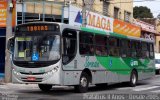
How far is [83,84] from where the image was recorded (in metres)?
18.0

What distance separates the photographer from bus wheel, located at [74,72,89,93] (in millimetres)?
17656

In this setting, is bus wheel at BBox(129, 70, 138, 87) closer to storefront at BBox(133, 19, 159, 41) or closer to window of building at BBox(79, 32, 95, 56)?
window of building at BBox(79, 32, 95, 56)

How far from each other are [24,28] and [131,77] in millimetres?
7936

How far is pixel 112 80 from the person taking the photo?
20562 mm

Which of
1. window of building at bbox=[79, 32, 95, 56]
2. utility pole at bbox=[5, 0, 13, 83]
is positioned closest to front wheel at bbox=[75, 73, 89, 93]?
window of building at bbox=[79, 32, 95, 56]

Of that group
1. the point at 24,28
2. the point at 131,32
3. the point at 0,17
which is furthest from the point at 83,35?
the point at 131,32

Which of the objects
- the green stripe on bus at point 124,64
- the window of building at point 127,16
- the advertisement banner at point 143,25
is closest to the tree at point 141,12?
the advertisement banner at point 143,25

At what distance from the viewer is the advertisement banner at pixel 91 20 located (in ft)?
94.9

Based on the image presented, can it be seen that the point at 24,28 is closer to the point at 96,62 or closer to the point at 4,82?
the point at 96,62

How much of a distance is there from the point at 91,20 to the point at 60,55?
15694mm

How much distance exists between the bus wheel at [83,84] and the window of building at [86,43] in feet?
3.25

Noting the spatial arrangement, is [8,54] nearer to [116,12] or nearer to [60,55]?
[60,55]

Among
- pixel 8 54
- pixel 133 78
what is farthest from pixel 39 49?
pixel 133 78

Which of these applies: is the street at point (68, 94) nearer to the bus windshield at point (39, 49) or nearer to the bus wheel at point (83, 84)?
the bus wheel at point (83, 84)
